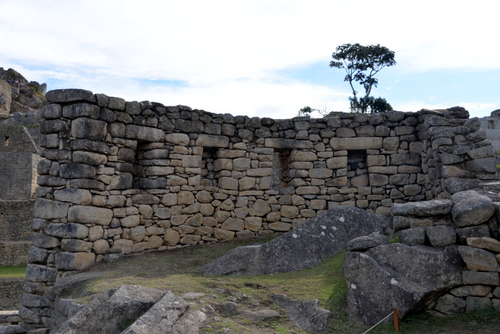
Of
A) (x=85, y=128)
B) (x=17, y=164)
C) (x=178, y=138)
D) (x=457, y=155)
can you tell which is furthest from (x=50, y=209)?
(x=17, y=164)

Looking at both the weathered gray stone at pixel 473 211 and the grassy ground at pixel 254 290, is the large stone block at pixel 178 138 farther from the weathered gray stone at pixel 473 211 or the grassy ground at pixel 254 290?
the weathered gray stone at pixel 473 211

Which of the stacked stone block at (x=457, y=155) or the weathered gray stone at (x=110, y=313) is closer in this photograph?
the weathered gray stone at (x=110, y=313)

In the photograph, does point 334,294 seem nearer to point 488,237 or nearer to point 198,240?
point 488,237

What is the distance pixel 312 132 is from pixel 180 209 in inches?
148

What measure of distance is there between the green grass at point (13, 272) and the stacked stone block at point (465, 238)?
1952 centimetres

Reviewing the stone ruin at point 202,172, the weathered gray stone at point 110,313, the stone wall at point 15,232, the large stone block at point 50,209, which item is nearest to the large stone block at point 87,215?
the stone ruin at point 202,172

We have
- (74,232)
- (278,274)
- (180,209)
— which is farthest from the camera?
(180,209)

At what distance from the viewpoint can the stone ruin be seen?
9.01 metres

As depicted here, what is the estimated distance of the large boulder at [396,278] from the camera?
18.4ft

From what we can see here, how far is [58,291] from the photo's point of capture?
813cm

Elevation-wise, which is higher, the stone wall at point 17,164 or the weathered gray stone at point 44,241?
the stone wall at point 17,164

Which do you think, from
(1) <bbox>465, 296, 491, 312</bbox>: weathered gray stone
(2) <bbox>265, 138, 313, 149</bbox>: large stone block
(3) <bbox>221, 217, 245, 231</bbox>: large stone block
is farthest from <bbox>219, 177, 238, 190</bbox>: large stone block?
(1) <bbox>465, 296, 491, 312</bbox>: weathered gray stone

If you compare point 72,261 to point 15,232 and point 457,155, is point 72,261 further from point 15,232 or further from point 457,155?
point 15,232

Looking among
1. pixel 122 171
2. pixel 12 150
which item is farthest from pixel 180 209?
pixel 12 150
